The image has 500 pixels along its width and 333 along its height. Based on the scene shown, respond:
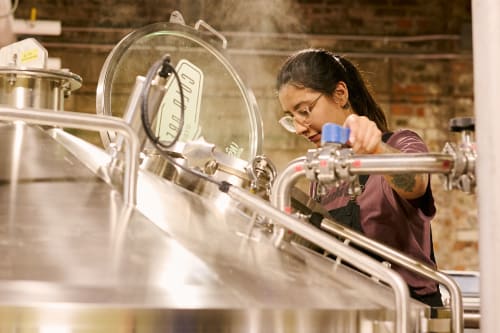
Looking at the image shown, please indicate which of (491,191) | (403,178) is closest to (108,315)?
(491,191)

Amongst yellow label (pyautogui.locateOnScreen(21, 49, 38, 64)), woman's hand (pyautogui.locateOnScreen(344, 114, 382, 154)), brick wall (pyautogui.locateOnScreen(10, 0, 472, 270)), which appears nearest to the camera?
woman's hand (pyautogui.locateOnScreen(344, 114, 382, 154))

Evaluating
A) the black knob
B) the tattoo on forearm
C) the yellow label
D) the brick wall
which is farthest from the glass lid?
the brick wall

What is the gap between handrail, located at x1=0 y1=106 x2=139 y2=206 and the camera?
1.08m

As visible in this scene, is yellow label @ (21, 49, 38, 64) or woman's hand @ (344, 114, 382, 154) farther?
yellow label @ (21, 49, 38, 64)

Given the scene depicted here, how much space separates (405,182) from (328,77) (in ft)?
2.08

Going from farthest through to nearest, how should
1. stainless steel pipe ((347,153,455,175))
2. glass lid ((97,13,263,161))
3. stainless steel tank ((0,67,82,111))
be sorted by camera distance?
glass lid ((97,13,263,161))
stainless steel tank ((0,67,82,111))
stainless steel pipe ((347,153,455,175))

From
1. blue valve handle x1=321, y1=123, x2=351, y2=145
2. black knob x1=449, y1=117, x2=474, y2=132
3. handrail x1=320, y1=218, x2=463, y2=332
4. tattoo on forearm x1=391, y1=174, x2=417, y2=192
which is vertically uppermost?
black knob x1=449, y1=117, x2=474, y2=132

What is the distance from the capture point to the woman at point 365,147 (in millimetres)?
1633

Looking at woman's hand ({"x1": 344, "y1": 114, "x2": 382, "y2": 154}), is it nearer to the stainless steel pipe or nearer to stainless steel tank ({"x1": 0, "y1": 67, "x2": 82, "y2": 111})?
the stainless steel pipe

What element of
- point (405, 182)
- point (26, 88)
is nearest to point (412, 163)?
point (405, 182)

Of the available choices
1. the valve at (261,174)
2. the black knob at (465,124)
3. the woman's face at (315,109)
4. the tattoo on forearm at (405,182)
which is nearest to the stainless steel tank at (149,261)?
the valve at (261,174)

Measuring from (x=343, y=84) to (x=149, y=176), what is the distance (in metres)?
1.04

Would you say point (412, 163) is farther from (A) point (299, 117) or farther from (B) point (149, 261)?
(A) point (299, 117)

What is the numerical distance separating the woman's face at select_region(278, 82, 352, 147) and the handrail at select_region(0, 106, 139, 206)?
1103 millimetres
